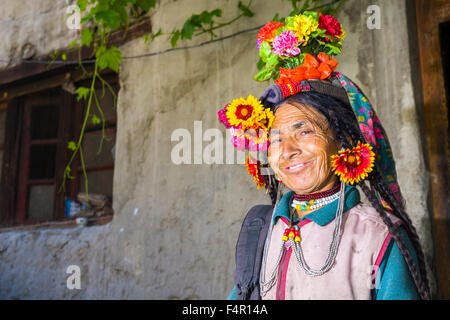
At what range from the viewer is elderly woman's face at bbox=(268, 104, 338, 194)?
Result: 1.33m

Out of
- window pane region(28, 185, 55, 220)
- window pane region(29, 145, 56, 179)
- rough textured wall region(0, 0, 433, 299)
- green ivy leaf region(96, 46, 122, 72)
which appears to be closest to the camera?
rough textured wall region(0, 0, 433, 299)

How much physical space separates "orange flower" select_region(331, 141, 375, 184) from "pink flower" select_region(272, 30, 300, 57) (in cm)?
42

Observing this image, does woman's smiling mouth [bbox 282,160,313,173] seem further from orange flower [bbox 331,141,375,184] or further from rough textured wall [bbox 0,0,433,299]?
rough textured wall [bbox 0,0,433,299]

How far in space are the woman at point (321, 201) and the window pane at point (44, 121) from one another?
3705mm

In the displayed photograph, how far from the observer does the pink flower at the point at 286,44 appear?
1.44 m

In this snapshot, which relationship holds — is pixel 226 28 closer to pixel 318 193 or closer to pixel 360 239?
pixel 318 193

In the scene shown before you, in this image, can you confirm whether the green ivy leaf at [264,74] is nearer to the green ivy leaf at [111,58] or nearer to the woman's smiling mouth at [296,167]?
the woman's smiling mouth at [296,167]

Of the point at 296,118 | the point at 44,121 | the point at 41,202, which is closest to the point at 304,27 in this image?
the point at 296,118

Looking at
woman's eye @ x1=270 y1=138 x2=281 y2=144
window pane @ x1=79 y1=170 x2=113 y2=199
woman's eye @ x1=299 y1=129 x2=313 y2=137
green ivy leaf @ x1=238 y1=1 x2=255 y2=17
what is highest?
green ivy leaf @ x1=238 y1=1 x2=255 y2=17

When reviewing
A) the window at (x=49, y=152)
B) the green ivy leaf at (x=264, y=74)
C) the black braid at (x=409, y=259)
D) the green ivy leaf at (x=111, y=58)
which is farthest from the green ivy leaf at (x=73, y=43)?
the black braid at (x=409, y=259)

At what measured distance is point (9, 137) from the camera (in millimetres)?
4566

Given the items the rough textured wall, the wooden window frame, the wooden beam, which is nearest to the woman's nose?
the rough textured wall

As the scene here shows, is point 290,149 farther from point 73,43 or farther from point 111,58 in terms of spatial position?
point 73,43
